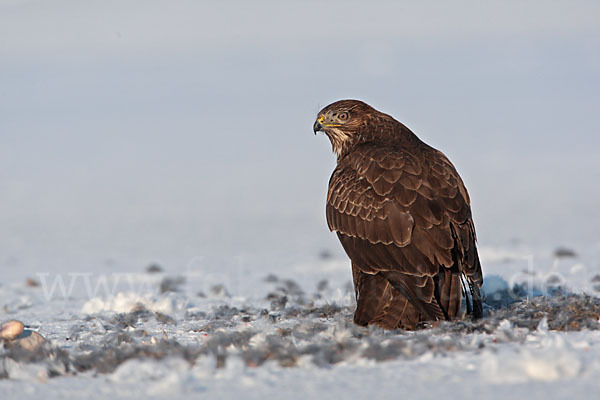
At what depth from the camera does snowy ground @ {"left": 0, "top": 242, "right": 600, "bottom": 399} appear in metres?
4.36

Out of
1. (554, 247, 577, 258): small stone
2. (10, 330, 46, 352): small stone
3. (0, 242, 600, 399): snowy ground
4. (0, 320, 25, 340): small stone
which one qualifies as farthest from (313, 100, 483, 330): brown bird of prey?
(554, 247, 577, 258): small stone

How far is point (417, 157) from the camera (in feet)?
23.4

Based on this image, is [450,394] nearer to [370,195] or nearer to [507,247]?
[370,195]

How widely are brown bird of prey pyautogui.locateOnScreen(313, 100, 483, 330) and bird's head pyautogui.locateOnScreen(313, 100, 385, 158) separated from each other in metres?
0.72

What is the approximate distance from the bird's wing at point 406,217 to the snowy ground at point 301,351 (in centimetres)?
57

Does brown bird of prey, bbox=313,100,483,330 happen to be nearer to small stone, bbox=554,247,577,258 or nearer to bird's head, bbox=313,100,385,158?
bird's head, bbox=313,100,385,158

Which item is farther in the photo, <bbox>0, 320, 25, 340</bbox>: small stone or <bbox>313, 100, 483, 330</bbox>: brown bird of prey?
<bbox>313, 100, 483, 330</bbox>: brown bird of prey

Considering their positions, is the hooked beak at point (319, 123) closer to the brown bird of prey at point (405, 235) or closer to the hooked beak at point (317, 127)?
the hooked beak at point (317, 127)

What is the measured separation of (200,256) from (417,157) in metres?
A: 9.56

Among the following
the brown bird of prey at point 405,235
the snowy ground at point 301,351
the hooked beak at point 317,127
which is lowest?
the snowy ground at point 301,351

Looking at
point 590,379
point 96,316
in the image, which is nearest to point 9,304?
point 96,316

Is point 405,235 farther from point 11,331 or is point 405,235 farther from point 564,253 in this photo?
point 564,253

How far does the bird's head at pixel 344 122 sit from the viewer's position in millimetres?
8086

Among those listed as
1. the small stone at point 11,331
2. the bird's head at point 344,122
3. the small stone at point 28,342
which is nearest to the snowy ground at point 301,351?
the small stone at point 28,342
